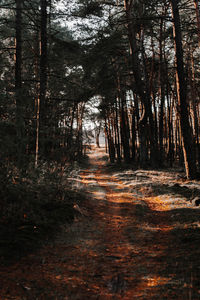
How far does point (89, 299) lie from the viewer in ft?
10.5

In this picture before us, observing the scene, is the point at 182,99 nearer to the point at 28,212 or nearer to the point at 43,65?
the point at 43,65

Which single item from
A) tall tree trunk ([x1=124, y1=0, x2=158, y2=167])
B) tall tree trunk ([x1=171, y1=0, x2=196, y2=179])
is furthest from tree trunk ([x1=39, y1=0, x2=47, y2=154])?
tall tree trunk ([x1=171, y1=0, x2=196, y2=179])

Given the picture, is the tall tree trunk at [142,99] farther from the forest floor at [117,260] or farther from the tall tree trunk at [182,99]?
the forest floor at [117,260]

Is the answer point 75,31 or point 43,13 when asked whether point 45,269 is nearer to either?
point 43,13

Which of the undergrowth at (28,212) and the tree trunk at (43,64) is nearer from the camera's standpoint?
the undergrowth at (28,212)

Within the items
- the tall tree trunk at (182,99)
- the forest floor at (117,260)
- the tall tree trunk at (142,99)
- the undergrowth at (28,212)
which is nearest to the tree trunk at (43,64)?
the undergrowth at (28,212)

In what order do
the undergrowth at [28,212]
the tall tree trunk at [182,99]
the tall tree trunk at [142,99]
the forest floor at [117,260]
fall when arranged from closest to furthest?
the forest floor at [117,260] → the undergrowth at [28,212] → the tall tree trunk at [182,99] → the tall tree trunk at [142,99]

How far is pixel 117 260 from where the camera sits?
4422 millimetres

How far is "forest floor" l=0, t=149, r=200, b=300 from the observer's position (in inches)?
131

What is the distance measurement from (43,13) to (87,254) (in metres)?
10.9

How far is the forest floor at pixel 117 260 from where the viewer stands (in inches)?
131

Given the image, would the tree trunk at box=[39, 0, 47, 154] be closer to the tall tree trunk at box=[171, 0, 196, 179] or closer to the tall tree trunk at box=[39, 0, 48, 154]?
the tall tree trunk at box=[39, 0, 48, 154]

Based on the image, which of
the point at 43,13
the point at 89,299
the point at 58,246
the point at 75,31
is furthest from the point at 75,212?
the point at 75,31

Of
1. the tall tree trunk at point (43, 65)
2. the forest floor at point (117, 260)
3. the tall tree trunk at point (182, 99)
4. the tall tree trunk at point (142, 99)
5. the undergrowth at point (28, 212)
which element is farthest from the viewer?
the tall tree trunk at point (142, 99)
